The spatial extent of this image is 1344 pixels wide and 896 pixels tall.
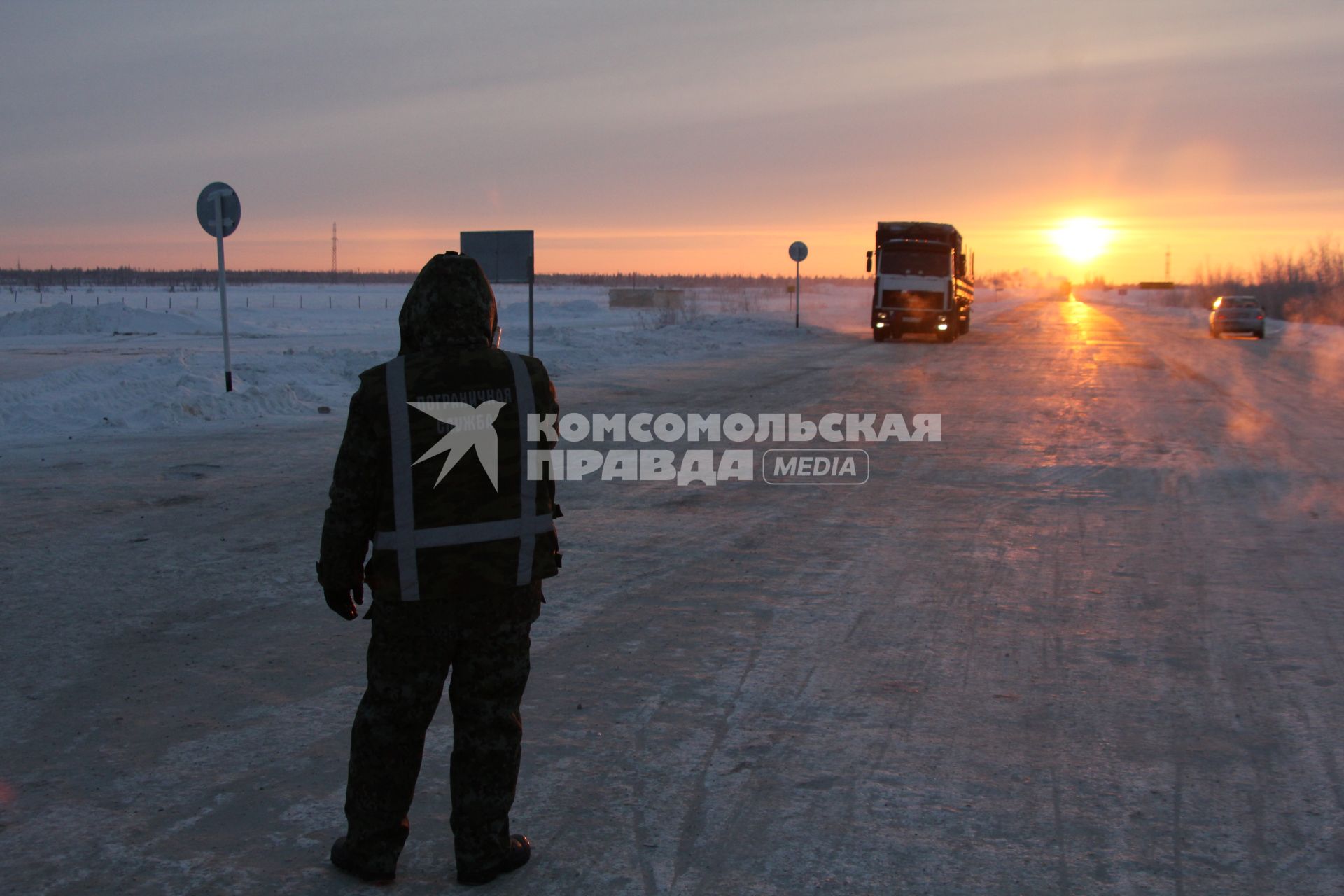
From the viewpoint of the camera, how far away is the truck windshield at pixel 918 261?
33625 millimetres

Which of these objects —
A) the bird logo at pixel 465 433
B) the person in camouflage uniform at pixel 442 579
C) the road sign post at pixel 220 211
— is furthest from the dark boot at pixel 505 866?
the road sign post at pixel 220 211

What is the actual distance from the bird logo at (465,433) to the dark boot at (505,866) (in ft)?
3.80

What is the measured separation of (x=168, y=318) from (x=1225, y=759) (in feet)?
142

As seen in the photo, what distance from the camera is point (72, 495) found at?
368 inches

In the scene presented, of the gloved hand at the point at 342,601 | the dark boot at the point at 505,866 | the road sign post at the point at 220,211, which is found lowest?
the dark boot at the point at 505,866

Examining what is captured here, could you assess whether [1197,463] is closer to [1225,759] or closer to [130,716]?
[1225,759]

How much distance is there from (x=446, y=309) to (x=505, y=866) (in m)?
1.71

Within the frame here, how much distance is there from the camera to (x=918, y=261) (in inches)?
1337

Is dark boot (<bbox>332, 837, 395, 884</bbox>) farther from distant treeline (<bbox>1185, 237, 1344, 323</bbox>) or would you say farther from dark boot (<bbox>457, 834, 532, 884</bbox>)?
distant treeline (<bbox>1185, 237, 1344, 323</bbox>)

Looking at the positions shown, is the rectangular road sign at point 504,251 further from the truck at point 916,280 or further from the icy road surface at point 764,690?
the truck at point 916,280

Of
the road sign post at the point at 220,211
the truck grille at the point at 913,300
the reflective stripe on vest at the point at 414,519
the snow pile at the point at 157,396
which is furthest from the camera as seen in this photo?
the truck grille at the point at 913,300

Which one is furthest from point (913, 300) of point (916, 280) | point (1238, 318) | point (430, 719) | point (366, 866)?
point (366, 866)

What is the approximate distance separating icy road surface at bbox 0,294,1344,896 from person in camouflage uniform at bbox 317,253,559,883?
0.84ft

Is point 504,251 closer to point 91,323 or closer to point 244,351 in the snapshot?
point 244,351
